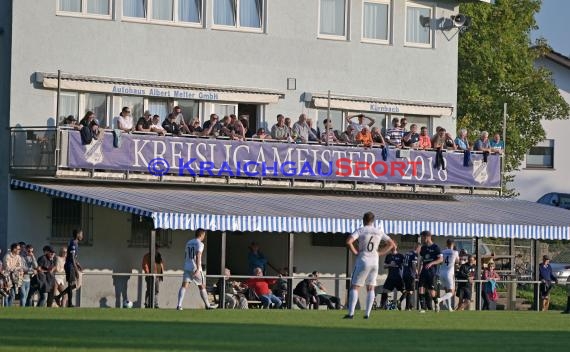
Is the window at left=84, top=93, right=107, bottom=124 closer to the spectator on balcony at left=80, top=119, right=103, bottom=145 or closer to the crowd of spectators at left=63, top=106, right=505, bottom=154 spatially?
the crowd of spectators at left=63, top=106, right=505, bottom=154

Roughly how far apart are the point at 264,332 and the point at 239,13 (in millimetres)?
21265

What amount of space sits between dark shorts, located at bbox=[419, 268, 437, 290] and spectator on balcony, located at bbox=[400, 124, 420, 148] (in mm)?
7473

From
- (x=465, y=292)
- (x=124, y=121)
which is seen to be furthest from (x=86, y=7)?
(x=465, y=292)

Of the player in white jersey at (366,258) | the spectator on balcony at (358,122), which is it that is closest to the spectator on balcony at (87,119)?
the spectator on balcony at (358,122)

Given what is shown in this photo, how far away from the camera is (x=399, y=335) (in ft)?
76.1

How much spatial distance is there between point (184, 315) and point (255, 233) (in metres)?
15.4

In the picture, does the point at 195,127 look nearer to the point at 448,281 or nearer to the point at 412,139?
the point at 412,139

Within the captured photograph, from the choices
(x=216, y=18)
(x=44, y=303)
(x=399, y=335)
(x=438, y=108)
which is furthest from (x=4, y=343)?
(x=438, y=108)

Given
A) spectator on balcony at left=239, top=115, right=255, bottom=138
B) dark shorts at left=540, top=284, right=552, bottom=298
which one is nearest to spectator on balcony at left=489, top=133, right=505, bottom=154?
dark shorts at left=540, top=284, right=552, bottom=298

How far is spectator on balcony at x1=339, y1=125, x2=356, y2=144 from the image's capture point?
43125 millimetres

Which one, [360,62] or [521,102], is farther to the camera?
[521,102]

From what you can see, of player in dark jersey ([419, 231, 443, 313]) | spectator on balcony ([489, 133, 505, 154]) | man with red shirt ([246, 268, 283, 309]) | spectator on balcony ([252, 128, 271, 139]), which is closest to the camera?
player in dark jersey ([419, 231, 443, 313])

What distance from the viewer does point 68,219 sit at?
40.0m

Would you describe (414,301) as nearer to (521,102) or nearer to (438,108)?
(438,108)
